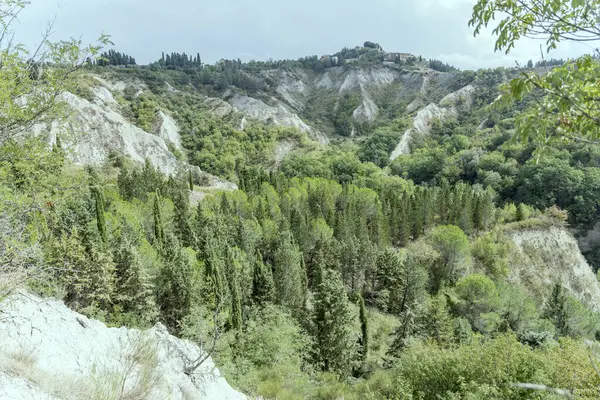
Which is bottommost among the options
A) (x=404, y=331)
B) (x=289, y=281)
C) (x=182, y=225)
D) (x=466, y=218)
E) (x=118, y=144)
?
(x=404, y=331)

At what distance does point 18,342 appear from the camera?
6.64m

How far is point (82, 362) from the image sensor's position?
7.32m

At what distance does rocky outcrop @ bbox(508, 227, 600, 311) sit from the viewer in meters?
50.6

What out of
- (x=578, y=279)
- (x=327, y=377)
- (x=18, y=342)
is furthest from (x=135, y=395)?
(x=578, y=279)

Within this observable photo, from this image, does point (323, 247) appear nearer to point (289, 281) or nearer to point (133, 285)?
point (289, 281)

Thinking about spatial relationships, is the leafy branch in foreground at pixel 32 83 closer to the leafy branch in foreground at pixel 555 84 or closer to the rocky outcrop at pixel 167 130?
the leafy branch in foreground at pixel 555 84

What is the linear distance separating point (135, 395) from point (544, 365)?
15357 millimetres

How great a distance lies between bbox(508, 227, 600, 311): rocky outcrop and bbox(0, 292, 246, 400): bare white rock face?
54.1m

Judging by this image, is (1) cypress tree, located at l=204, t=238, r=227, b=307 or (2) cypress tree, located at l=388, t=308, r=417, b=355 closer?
(1) cypress tree, located at l=204, t=238, r=227, b=307

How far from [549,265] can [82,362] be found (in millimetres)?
63719

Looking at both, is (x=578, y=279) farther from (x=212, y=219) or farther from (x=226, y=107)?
(x=226, y=107)

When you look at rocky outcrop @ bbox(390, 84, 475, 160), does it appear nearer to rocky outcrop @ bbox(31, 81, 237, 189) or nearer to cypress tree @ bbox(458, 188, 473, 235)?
cypress tree @ bbox(458, 188, 473, 235)

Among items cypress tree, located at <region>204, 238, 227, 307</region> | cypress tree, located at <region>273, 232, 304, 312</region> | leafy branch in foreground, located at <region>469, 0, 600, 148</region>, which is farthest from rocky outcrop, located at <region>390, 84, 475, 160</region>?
leafy branch in foreground, located at <region>469, 0, 600, 148</region>

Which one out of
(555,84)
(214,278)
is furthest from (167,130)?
(555,84)
